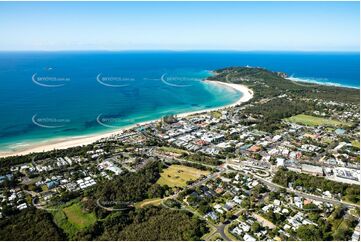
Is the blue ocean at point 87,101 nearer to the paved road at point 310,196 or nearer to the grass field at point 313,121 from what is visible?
the grass field at point 313,121

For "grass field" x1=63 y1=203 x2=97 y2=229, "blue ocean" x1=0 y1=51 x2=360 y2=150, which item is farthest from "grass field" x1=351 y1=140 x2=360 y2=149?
"grass field" x1=63 y1=203 x2=97 y2=229

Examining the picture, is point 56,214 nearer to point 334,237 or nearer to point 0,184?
point 0,184

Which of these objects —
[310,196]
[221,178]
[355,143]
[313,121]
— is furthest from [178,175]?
[313,121]

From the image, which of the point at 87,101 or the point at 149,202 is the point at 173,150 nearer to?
the point at 149,202

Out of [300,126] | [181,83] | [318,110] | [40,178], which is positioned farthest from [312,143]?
[181,83]

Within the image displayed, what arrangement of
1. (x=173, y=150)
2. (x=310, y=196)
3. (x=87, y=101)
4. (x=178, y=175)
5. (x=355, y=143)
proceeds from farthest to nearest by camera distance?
(x=87, y=101)
(x=355, y=143)
(x=173, y=150)
(x=178, y=175)
(x=310, y=196)

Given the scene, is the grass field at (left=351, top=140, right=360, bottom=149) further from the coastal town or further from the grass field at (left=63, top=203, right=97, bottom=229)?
the grass field at (left=63, top=203, right=97, bottom=229)

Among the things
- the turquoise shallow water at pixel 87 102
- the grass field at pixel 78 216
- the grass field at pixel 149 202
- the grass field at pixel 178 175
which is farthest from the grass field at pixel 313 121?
the grass field at pixel 78 216
